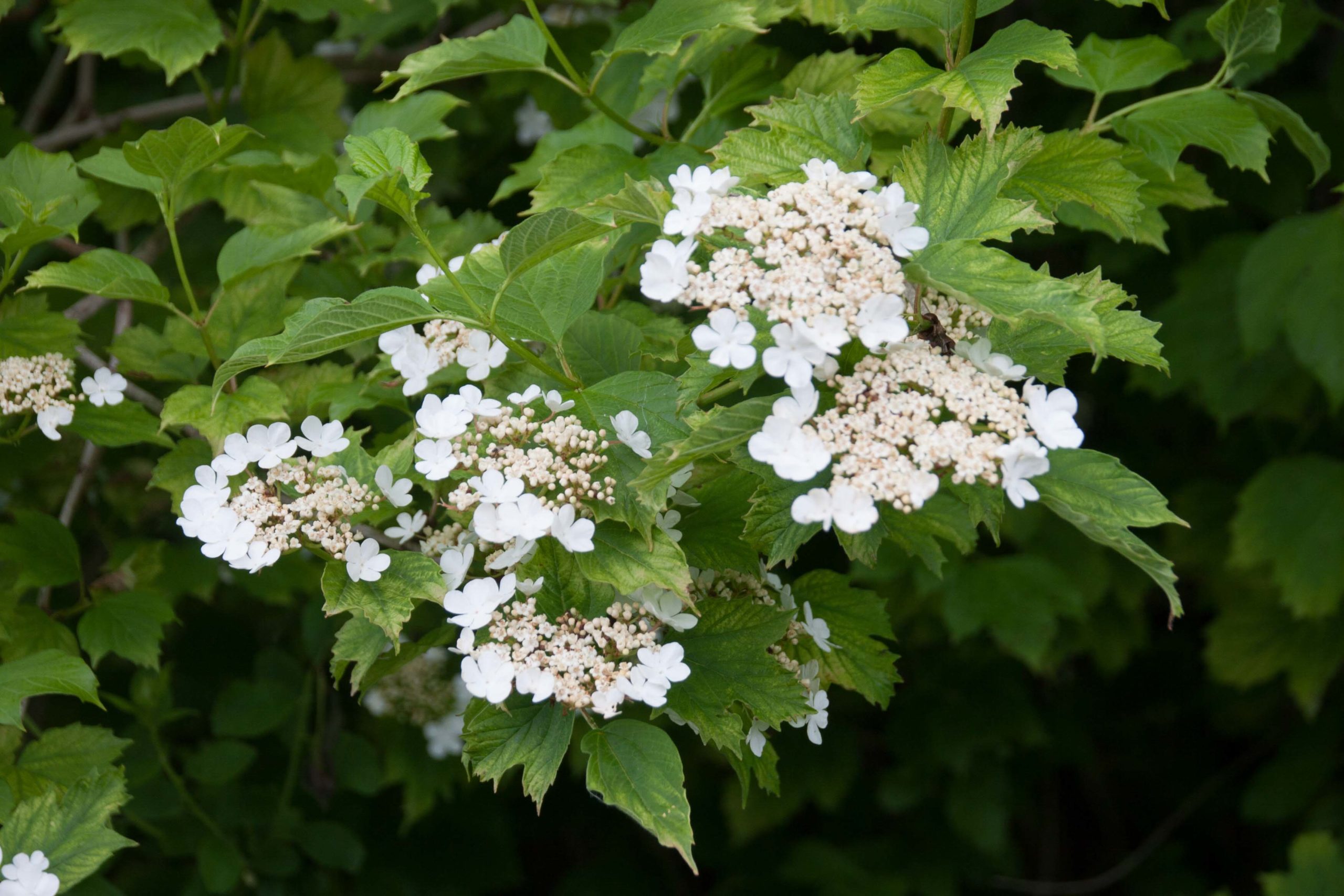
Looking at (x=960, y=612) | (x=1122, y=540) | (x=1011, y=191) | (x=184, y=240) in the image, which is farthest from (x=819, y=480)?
(x=184, y=240)

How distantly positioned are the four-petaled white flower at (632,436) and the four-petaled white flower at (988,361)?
0.33 metres

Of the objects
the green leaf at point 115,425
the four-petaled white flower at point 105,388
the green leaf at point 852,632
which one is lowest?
the green leaf at point 852,632

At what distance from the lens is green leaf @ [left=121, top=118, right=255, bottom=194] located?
1.49 metres

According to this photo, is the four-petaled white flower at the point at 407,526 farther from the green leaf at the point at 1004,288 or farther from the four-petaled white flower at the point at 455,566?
the green leaf at the point at 1004,288

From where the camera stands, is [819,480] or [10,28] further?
[10,28]

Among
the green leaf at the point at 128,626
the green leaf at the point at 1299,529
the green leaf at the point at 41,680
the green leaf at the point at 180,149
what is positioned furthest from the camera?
the green leaf at the point at 1299,529

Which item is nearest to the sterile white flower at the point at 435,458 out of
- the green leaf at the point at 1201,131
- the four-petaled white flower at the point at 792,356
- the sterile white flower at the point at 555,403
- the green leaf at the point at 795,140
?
the sterile white flower at the point at 555,403

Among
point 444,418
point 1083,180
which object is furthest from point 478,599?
point 1083,180

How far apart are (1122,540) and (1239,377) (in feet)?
6.51

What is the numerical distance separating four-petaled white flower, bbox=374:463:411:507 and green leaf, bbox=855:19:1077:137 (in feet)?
2.16

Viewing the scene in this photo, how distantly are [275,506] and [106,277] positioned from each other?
0.63 meters

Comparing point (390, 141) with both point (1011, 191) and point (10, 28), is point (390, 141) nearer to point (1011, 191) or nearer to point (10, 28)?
point (1011, 191)

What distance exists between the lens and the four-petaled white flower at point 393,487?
125 cm

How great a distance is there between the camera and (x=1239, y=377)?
9.09ft
